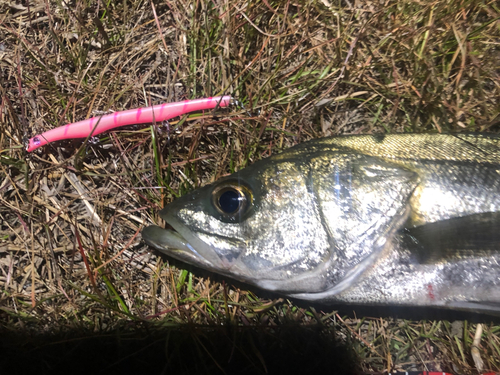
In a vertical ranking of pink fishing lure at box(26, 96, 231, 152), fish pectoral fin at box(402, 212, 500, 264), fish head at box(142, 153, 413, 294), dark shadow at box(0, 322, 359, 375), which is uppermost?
pink fishing lure at box(26, 96, 231, 152)

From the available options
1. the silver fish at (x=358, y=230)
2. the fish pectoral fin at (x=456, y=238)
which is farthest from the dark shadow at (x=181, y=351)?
the fish pectoral fin at (x=456, y=238)

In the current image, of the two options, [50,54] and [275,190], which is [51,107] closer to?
[50,54]

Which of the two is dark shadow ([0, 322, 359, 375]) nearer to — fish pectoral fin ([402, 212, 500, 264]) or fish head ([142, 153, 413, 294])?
fish head ([142, 153, 413, 294])

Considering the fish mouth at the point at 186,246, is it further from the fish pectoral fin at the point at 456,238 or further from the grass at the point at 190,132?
the fish pectoral fin at the point at 456,238

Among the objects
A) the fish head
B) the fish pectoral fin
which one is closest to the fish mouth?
the fish head

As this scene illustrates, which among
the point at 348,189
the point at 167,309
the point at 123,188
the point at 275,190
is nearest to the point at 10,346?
the point at 167,309

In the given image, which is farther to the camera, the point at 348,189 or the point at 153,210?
the point at 153,210
